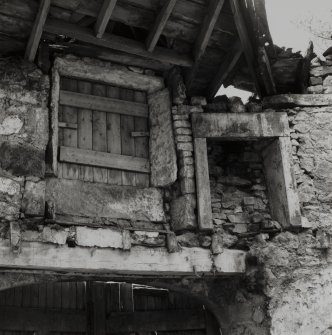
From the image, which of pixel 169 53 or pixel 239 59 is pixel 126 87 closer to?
pixel 169 53

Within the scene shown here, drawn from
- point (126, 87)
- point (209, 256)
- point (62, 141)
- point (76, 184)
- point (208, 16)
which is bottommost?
point (209, 256)

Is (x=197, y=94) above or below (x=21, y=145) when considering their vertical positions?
above

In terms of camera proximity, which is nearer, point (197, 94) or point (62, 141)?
point (62, 141)

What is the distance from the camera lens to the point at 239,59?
20.2 feet

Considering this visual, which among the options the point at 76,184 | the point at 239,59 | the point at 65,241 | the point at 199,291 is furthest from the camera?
the point at 239,59

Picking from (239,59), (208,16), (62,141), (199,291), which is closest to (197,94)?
(239,59)

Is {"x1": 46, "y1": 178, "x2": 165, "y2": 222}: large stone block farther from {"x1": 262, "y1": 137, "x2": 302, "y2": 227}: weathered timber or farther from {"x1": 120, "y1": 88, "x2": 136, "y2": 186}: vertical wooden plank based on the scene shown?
{"x1": 262, "y1": 137, "x2": 302, "y2": 227}: weathered timber

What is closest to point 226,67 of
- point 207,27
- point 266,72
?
point 266,72

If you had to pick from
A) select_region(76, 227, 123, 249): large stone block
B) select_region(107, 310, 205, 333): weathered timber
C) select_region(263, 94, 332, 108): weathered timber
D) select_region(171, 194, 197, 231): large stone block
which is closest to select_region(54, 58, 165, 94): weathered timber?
select_region(263, 94, 332, 108): weathered timber

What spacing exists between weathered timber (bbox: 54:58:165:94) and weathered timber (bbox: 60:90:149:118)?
0.60 ft

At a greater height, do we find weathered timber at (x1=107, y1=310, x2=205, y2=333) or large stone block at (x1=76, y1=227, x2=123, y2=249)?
large stone block at (x1=76, y1=227, x2=123, y2=249)

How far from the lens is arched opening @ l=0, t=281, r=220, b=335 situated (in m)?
6.26

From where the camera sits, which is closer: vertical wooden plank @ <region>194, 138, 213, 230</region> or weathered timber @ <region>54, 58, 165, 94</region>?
vertical wooden plank @ <region>194, 138, 213, 230</region>

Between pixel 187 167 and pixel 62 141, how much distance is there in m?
1.22
